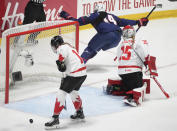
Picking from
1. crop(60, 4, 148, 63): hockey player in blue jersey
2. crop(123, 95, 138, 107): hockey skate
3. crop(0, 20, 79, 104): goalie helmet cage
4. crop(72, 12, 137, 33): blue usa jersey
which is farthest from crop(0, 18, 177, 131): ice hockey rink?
crop(72, 12, 137, 33): blue usa jersey

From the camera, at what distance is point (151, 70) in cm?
638

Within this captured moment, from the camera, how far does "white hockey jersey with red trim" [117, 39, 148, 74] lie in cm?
640

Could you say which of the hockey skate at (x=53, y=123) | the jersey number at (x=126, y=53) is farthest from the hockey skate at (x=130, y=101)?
the hockey skate at (x=53, y=123)

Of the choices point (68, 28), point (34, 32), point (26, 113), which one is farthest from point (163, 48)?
point (26, 113)

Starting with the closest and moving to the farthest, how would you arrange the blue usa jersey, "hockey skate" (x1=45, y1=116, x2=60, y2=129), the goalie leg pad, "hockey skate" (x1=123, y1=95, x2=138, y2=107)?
"hockey skate" (x1=45, y1=116, x2=60, y2=129) < "hockey skate" (x1=123, y1=95, x2=138, y2=107) < the goalie leg pad < the blue usa jersey

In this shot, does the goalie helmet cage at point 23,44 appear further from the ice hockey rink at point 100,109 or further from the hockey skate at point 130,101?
the hockey skate at point 130,101

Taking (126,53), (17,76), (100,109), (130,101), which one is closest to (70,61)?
(100,109)

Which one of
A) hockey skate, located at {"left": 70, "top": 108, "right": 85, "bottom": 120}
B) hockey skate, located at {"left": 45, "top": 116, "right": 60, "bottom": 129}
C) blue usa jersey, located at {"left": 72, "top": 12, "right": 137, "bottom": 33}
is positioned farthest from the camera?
blue usa jersey, located at {"left": 72, "top": 12, "right": 137, "bottom": 33}

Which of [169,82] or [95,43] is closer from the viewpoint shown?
[169,82]

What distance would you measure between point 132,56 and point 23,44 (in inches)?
49.4

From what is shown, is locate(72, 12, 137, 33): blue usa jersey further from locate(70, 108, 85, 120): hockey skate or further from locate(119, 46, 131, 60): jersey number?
locate(70, 108, 85, 120): hockey skate

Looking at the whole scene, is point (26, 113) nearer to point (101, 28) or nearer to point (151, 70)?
point (151, 70)

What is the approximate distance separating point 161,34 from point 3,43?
14.3 ft

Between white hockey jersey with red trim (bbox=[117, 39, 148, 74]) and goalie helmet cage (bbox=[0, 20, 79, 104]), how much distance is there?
0.83 m
